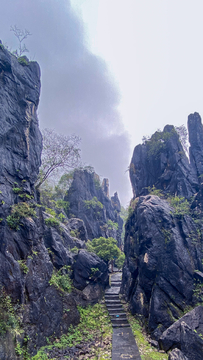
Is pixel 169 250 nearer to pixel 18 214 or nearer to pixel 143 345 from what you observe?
pixel 143 345

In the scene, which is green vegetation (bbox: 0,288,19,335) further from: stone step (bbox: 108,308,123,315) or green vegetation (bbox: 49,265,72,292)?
stone step (bbox: 108,308,123,315)

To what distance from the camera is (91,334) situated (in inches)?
412

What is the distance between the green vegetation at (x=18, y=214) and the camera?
9.31m

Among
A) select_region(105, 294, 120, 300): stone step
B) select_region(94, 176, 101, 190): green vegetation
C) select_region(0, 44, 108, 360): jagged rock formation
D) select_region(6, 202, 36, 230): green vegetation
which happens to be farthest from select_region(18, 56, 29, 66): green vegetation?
select_region(94, 176, 101, 190): green vegetation

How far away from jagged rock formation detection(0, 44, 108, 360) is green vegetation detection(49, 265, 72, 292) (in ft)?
0.76

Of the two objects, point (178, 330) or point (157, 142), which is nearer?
point (178, 330)

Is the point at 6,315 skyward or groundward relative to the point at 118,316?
skyward

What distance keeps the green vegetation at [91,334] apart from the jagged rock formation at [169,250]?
245 centimetres

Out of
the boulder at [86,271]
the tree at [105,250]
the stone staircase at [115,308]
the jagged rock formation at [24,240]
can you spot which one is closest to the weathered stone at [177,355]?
the stone staircase at [115,308]

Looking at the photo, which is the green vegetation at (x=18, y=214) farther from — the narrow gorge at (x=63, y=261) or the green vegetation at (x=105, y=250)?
the green vegetation at (x=105, y=250)

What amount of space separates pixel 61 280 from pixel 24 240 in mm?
4189

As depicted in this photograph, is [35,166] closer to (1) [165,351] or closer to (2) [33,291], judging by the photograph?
(2) [33,291]

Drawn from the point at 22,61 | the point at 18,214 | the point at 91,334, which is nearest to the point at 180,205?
the point at 91,334

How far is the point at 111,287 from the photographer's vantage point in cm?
1898
